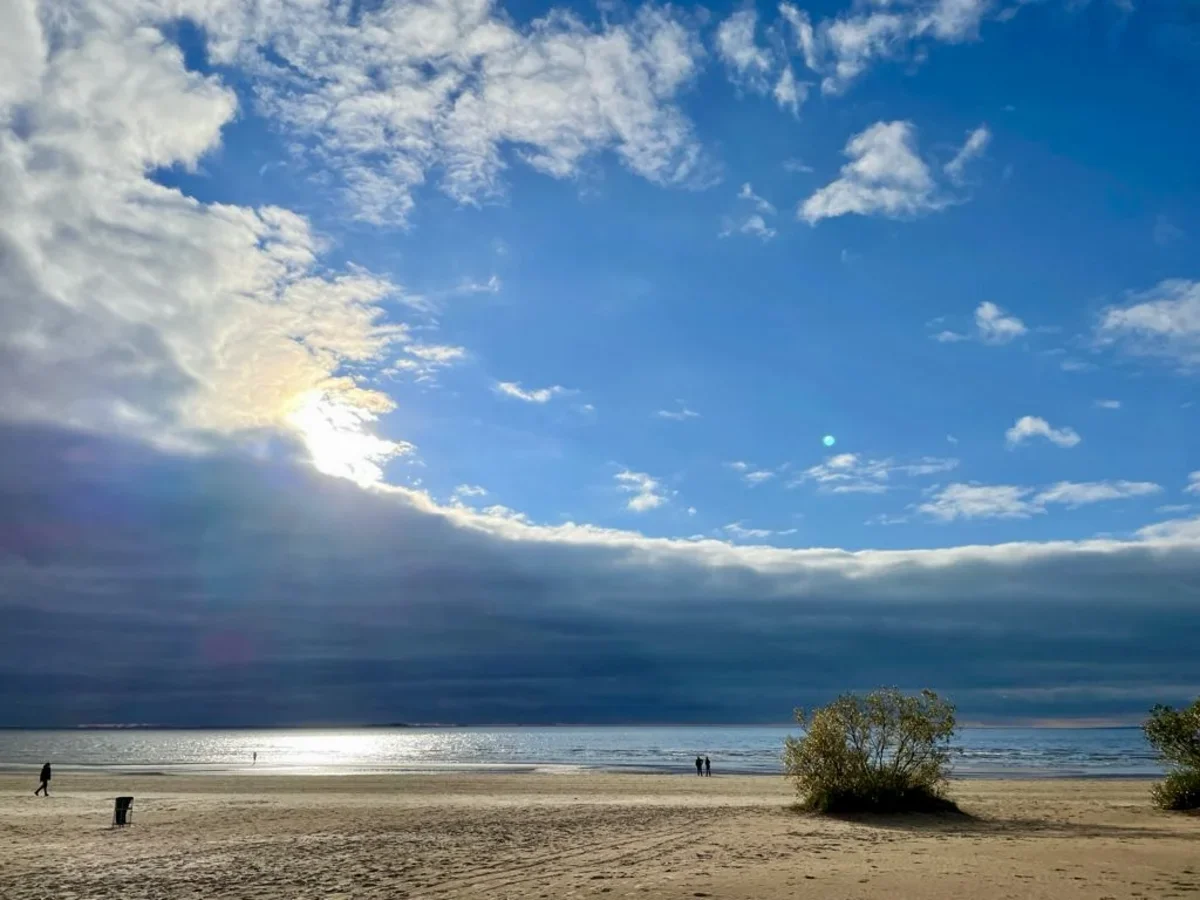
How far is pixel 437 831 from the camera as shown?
2411cm

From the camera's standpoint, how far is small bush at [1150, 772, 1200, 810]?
2798 centimetres

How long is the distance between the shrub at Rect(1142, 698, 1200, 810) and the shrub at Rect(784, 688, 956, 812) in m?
6.83

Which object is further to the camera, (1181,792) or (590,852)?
(1181,792)

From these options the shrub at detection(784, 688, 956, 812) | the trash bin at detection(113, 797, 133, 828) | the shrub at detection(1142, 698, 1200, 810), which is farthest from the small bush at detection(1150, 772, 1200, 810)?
the trash bin at detection(113, 797, 133, 828)

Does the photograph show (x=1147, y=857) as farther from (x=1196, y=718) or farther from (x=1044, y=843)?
(x=1196, y=718)

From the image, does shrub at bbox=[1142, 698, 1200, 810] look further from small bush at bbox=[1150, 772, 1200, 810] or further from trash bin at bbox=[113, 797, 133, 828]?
trash bin at bbox=[113, 797, 133, 828]

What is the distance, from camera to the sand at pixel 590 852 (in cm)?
1488

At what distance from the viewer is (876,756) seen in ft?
92.0

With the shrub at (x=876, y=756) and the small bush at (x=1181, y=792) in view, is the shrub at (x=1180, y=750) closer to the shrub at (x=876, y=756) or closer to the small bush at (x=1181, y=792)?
the small bush at (x=1181, y=792)

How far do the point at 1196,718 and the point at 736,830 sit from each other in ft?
51.6

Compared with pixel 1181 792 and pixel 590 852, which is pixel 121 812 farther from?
pixel 1181 792

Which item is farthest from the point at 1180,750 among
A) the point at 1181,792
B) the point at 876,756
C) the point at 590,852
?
the point at 590,852

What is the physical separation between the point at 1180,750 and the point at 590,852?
20479 millimetres

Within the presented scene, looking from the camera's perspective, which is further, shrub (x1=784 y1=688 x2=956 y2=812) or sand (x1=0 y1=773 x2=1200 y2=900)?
shrub (x1=784 y1=688 x2=956 y2=812)
